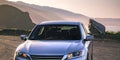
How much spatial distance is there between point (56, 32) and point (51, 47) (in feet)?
5.74

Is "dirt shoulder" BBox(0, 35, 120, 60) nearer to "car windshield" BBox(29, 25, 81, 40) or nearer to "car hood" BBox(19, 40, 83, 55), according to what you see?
"car windshield" BBox(29, 25, 81, 40)

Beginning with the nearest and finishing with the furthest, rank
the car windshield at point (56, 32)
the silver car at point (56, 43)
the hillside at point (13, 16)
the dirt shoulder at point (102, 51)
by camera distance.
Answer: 1. the silver car at point (56, 43)
2. the car windshield at point (56, 32)
3. the dirt shoulder at point (102, 51)
4. the hillside at point (13, 16)

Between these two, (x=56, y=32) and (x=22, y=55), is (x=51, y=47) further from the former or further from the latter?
(x=56, y=32)

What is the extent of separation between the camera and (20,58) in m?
10.6

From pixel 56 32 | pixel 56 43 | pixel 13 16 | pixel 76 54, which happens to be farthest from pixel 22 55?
pixel 13 16

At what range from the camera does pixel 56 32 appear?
1243cm

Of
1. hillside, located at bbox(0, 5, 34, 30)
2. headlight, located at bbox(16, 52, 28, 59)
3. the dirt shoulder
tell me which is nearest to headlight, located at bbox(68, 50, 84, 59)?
headlight, located at bbox(16, 52, 28, 59)

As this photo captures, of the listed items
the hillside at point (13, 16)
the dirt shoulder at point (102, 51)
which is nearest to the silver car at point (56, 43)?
the dirt shoulder at point (102, 51)

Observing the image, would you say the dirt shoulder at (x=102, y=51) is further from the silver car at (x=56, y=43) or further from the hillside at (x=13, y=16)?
the hillside at (x=13, y=16)

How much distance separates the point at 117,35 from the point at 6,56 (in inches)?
496

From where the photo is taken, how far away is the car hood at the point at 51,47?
10.4 m

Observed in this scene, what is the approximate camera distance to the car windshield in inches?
476

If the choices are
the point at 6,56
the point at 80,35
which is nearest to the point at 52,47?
the point at 80,35

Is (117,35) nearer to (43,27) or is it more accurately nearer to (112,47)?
(112,47)
